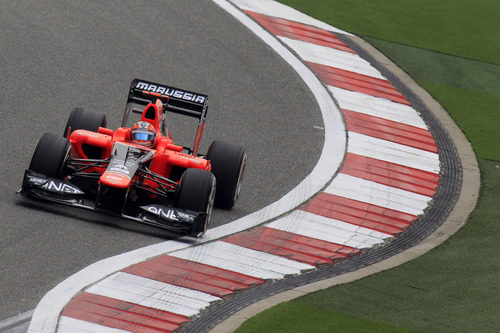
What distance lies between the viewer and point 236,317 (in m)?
10.0

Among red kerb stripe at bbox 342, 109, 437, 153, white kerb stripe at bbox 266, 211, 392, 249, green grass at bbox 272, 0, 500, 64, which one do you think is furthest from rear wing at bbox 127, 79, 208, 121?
green grass at bbox 272, 0, 500, 64

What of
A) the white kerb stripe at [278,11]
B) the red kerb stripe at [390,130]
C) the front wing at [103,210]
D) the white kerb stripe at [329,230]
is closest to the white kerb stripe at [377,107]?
the red kerb stripe at [390,130]

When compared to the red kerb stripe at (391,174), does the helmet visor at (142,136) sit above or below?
below

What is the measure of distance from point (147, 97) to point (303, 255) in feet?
9.71

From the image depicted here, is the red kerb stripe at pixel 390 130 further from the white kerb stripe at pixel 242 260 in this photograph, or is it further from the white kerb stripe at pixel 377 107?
the white kerb stripe at pixel 242 260

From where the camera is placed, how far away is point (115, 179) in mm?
11289

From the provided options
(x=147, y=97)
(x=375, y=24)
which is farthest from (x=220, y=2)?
(x=147, y=97)

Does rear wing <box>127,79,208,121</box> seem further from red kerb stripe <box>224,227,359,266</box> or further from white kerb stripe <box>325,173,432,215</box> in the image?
white kerb stripe <box>325,173,432,215</box>

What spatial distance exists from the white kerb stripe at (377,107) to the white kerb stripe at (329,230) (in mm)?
4122

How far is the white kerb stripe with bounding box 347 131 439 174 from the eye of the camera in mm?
15117

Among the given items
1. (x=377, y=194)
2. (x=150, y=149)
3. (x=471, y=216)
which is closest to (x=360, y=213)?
(x=377, y=194)

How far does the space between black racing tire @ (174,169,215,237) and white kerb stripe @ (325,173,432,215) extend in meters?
2.66

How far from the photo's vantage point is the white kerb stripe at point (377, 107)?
Result: 1661cm

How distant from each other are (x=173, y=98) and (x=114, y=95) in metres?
2.81
